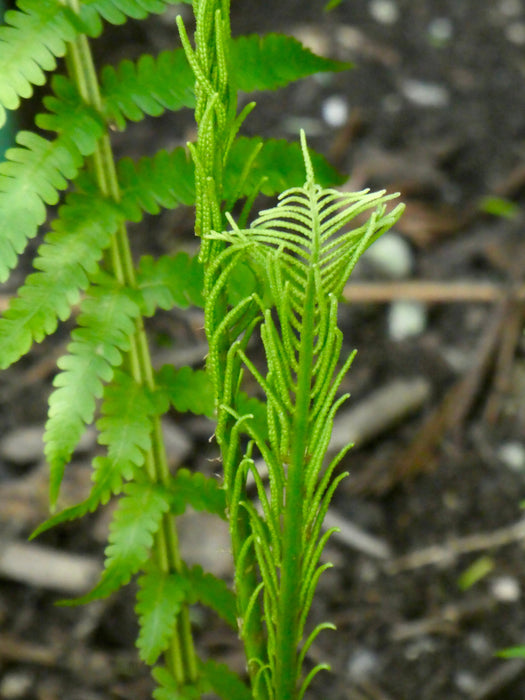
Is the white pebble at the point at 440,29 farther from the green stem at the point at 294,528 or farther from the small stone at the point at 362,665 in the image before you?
the green stem at the point at 294,528

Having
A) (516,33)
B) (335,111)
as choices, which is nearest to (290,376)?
(335,111)

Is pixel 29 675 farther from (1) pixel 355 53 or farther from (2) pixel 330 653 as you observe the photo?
(1) pixel 355 53

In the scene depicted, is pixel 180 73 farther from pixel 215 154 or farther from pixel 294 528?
pixel 294 528

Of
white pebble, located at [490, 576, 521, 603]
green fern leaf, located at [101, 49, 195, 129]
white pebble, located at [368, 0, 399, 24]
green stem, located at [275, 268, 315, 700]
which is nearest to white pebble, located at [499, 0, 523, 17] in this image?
white pebble, located at [368, 0, 399, 24]

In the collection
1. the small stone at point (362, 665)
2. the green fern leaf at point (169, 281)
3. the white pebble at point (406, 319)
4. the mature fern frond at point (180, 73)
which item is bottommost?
the small stone at point (362, 665)

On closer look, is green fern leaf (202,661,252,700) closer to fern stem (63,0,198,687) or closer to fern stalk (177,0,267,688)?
fern stem (63,0,198,687)

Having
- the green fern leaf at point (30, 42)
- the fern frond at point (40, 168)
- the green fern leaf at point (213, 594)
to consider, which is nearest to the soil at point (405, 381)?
the green fern leaf at point (213, 594)

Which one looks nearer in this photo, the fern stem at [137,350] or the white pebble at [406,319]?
the fern stem at [137,350]

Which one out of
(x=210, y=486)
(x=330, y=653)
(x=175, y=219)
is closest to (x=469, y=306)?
(x=175, y=219)
